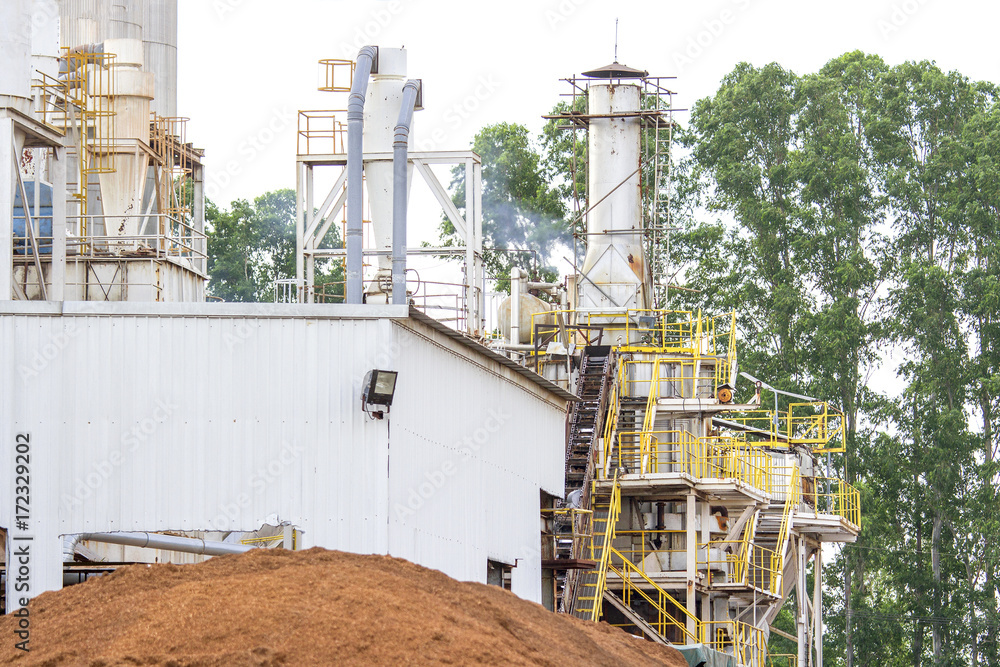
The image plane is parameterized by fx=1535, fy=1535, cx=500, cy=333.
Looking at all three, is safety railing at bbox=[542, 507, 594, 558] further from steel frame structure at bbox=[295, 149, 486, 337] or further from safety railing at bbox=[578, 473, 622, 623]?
steel frame structure at bbox=[295, 149, 486, 337]

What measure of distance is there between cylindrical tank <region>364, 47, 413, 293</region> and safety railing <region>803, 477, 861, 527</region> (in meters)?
14.1

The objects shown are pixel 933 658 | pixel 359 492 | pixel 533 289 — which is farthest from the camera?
pixel 933 658

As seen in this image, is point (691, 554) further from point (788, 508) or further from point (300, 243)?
point (300, 243)

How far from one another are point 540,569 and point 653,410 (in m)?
9.32

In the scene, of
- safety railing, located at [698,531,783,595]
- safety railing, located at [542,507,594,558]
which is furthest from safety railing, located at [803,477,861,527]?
safety railing, located at [542,507,594,558]

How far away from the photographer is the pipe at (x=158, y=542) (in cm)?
1883

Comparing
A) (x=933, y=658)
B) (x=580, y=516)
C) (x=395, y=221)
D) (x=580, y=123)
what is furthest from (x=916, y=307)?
(x=395, y=221)

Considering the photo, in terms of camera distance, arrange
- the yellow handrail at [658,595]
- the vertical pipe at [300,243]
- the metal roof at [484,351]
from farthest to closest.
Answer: the yellow handrail at [658,595] → the vertical pipe at [300,243] → the metal roof at [484,351]

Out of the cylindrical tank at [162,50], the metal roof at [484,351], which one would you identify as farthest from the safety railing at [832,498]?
the cylindrical tank at [162,50]

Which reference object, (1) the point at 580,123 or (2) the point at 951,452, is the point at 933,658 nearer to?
(2) the point at 951,452

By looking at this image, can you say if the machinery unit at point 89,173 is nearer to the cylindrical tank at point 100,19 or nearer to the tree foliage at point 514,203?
the cylindrical tank at point 100,19

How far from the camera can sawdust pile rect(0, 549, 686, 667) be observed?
1389 cm

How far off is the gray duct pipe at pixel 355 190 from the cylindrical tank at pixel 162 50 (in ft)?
83.2

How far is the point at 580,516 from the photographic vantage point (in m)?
27.7
